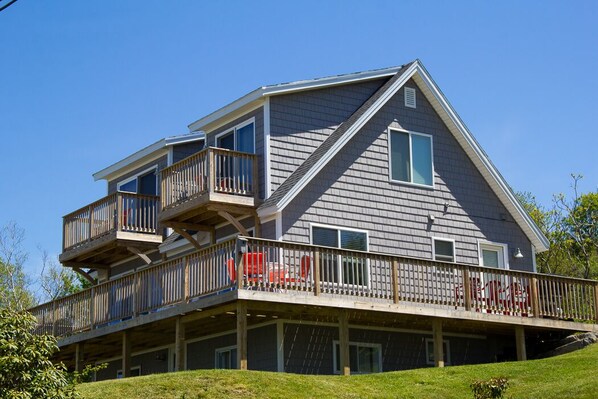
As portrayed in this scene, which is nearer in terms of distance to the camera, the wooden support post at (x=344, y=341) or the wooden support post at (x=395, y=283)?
the wooden support post at (x=344, y=341)

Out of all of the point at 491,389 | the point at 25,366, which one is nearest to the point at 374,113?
the point at 491,389

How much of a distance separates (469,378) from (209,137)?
37.8ft

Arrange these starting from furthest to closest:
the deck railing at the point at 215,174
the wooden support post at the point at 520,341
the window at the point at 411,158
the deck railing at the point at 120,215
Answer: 1. the deck railing at the point at 120,215
2. the window at the point at 411,158
3. the deck railing at the point at 215,174
4. the wooden support post at the point at 520,341

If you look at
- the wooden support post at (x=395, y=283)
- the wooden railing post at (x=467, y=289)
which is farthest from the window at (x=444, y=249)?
the wooden support post at (x=395, y=283)

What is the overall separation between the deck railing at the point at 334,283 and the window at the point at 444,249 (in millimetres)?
2488

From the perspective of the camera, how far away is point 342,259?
2589cm

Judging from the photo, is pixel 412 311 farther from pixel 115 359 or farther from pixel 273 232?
pixel 115 359

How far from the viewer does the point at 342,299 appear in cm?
2522

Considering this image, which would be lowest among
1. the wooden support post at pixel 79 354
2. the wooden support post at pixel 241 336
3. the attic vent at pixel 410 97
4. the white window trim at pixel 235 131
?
the wooden support post at pixel 241 336

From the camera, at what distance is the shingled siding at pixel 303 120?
1126 inches

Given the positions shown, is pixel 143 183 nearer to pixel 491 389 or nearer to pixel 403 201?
pixel 403 201

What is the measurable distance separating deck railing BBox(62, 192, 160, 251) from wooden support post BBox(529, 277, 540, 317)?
11093mm

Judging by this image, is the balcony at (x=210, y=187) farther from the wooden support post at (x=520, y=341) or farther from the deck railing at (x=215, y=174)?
the wooden support post at (x=520, y=341)

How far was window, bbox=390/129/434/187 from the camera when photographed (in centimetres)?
3030
